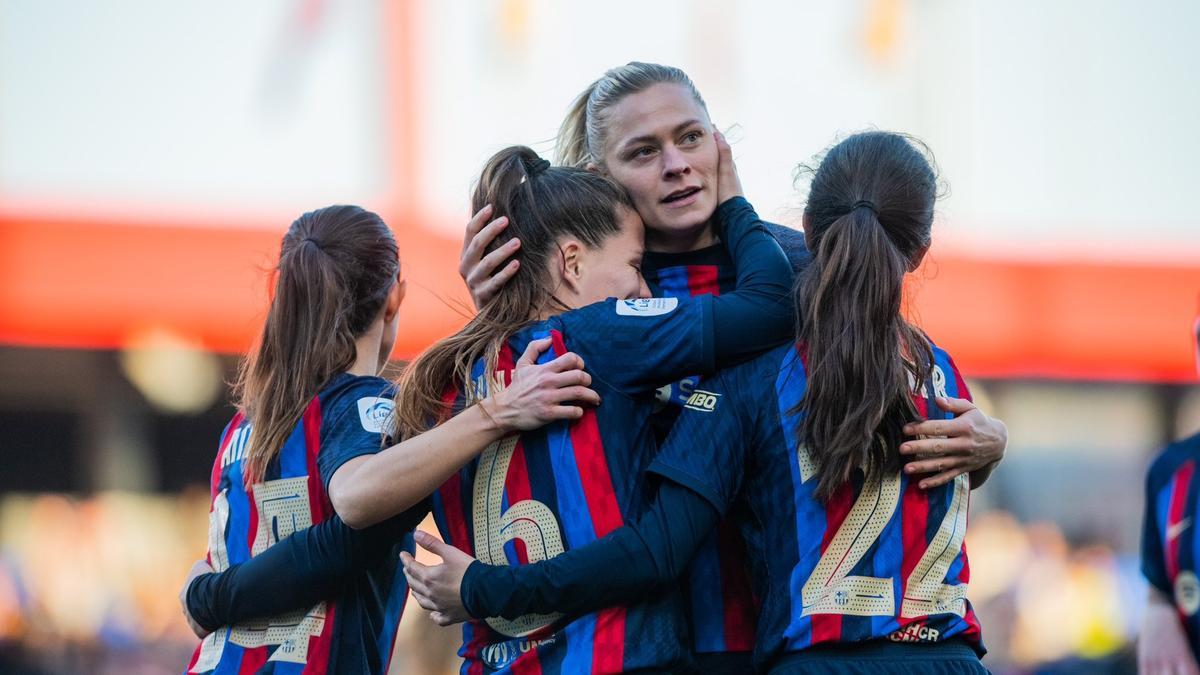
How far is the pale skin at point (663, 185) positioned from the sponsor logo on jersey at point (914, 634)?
30cm

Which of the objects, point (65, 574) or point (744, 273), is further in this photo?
point (65, 574)

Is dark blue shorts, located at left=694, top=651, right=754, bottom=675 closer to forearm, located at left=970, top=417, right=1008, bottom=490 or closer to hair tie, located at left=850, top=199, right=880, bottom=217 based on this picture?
forearm, located at left=970, top=417, right=1008, bottom=490

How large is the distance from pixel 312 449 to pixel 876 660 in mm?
1123

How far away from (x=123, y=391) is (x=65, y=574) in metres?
1.06

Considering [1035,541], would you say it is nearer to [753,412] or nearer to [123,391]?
[123,391]

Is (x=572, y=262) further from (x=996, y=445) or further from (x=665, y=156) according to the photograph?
(x=996, y=445)

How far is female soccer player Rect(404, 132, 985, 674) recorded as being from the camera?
2.07 m

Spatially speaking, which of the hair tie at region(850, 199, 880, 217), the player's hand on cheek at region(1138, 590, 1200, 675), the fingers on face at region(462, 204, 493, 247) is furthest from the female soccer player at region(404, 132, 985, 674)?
the player's hand on cheek at region(1138, 590, 1200, 675)

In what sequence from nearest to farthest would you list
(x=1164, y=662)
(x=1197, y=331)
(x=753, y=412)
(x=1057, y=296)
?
(x=753, y=412)
(x=1164, y=662)
(x=1197, y=331)
(x=1057, y=296)

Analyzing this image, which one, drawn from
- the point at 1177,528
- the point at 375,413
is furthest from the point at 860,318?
the point at 1177,528

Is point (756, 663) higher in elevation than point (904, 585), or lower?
lower

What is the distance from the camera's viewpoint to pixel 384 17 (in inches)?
302

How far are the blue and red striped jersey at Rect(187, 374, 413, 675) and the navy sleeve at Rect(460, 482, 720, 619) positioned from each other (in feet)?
1.68

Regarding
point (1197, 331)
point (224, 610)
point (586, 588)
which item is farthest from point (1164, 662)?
point (224, 610)
